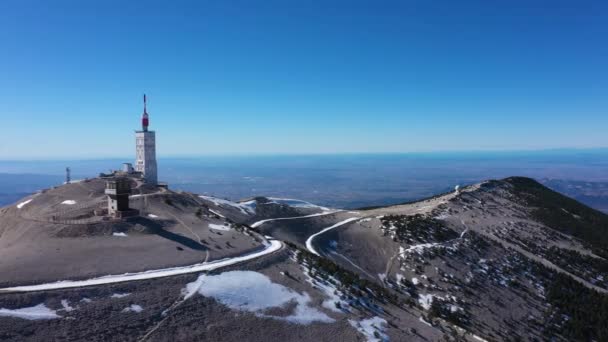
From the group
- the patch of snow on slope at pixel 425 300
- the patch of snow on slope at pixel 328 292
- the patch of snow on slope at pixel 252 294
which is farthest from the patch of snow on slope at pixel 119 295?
the patch of snow on slope at pixel 425 300

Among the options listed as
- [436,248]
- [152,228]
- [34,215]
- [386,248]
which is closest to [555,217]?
[436,248]

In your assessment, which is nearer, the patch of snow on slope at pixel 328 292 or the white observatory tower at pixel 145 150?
the patch of snow on slope at pixel 328 292

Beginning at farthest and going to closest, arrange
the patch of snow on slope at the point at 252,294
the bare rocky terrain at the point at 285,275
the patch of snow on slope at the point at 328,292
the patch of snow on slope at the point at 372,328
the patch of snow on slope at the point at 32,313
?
the patch of snow on slope at the point at 328,292
the patch of snow on slope at the point at 252,294
the patch of snow on slope at the point at 372,328
the bare rocky terrain at the point at 285,275
the patch of snow on slope at the point at 32,313

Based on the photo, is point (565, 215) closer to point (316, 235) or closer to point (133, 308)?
point (316, 235)

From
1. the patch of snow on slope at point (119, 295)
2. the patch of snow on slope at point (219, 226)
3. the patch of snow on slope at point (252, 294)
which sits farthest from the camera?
the patch of snow on slope at point (219, 226)

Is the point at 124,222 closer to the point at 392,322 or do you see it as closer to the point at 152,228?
the point at 152,228

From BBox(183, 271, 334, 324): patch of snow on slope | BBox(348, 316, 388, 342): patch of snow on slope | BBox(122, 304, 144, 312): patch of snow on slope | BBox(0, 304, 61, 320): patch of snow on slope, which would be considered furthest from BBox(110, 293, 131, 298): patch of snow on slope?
BBox(348, 316, 388, 342): patch of snow on slope

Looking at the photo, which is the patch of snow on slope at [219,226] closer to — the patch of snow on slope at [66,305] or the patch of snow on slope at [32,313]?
the patch of snow on slope at [66,305]
